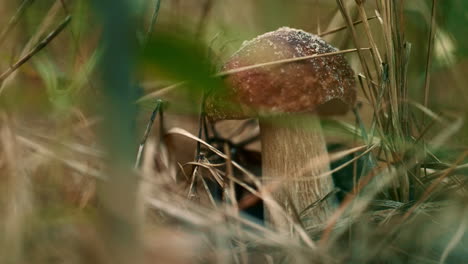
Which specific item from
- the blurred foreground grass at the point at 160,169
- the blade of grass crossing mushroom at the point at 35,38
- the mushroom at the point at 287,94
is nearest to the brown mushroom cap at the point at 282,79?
the mushroom at the point at 287,94

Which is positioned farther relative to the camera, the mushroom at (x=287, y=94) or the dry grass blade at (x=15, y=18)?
the mushroom at (x=287, y=94)

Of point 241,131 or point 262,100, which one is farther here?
point 241,131

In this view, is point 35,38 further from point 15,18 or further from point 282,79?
point 282,79

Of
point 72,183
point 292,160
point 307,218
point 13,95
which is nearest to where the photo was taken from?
point 13,95

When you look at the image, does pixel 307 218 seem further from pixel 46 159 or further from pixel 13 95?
pixel 13 95

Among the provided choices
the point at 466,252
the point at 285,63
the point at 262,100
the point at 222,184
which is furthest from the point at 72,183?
the point at 466,252

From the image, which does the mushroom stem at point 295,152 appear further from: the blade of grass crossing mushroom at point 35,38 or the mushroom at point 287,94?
the blade of grass crossing mushroom at point 35,38

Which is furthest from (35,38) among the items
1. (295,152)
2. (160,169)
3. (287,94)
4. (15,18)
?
(295,152)
